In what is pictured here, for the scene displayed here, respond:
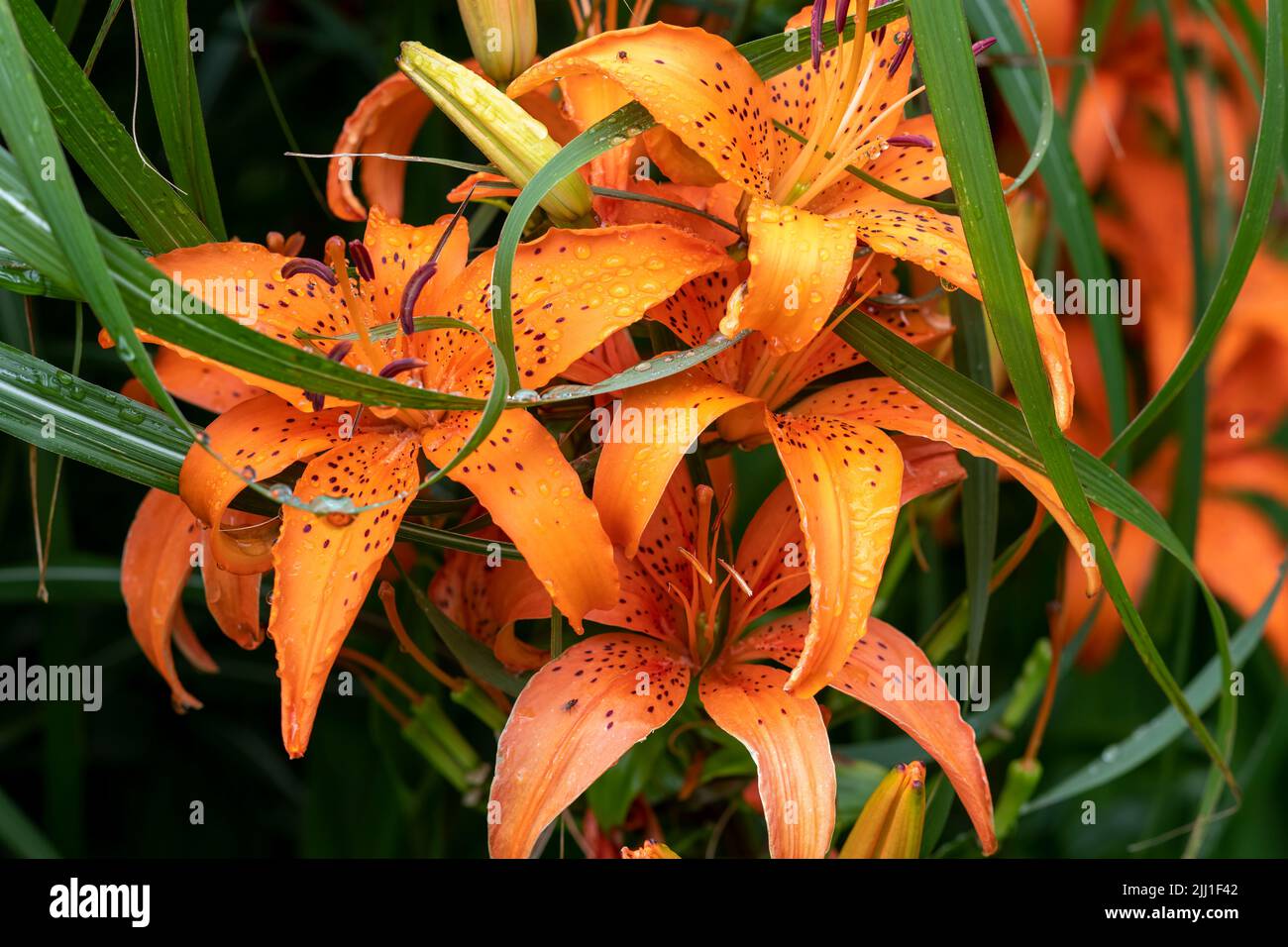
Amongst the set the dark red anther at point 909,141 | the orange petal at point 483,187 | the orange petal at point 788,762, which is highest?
the dark red anther at point 909,141

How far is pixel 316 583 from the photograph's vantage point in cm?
41

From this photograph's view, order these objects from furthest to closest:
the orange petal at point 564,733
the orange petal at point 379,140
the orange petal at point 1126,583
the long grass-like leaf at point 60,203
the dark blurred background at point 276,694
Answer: the orange petal at point 1126,583, the dark blurred background at point 276,694, the orange petal at point 379,140, the orange petal at point 564,733, the long grass-like leaf at point 60,203

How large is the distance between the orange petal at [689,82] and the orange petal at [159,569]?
24 centimetres

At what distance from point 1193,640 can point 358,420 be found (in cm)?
81

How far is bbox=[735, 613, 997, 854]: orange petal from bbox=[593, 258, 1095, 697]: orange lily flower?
41 millimetres

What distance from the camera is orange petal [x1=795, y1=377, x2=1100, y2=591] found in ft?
1.49

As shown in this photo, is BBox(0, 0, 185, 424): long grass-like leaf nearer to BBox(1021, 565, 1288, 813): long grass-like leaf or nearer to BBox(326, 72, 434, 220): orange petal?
BBox(326, 72, 434, 220): orange petal

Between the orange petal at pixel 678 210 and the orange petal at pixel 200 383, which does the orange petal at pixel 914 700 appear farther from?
the orange petal at pixel 200 383

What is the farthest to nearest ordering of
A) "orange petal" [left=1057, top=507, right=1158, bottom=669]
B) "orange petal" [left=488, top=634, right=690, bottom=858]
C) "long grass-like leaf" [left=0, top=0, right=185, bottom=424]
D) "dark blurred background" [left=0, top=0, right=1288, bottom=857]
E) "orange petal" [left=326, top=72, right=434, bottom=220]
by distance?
1. "orange petal" [left=1057, top=507, right=1158, bottom=669]
2. "dark blurred background" [left=0, top=0, right=1288, bottom=857]
3. "orange petal" [left=326, top=72, right=434, bottom=220]
4. "orange petal" [left=488, top=634, right=690, bottom=858]
5. "long grass-like leaf" [left=0, top=0, right=185, bottom=424]

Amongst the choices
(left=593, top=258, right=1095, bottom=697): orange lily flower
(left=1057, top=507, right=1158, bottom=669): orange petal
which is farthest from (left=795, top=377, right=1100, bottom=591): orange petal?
(left=1057, top=507, right=1158, bottom=669): orange petal

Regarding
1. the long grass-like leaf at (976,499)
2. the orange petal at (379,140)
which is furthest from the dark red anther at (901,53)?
the orange petal at (379,140)

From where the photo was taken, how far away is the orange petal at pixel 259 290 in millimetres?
450
